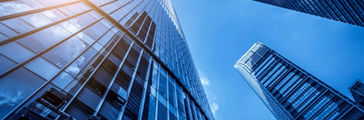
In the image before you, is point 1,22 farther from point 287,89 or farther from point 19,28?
point 287,89

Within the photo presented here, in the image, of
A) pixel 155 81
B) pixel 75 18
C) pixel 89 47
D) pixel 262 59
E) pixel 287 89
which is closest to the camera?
pixel 89 47

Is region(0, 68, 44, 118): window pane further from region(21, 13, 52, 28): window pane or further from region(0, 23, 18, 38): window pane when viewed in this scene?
region(21, 13, 52, 28): window pane

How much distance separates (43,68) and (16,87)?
1.52m

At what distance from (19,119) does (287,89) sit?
3431 inches

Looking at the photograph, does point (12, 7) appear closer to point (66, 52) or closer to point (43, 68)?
point (66, 52)

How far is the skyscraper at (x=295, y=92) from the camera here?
202 feet

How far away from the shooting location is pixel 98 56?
457 inches

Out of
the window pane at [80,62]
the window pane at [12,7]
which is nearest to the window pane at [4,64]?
the window pane at [80,62]

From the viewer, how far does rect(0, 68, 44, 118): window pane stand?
6.02 m

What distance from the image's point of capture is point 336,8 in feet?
189

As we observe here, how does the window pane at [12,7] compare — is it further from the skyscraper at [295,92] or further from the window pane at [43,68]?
the skyscraper at [295,92]

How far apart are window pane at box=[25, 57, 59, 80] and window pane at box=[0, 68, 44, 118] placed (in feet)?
0.97

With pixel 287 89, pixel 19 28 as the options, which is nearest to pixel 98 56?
pixel 19 28

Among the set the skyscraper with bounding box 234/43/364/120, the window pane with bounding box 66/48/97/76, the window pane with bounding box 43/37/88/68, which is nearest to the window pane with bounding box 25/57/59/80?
the window pane with bounding box 43/37/88/68
